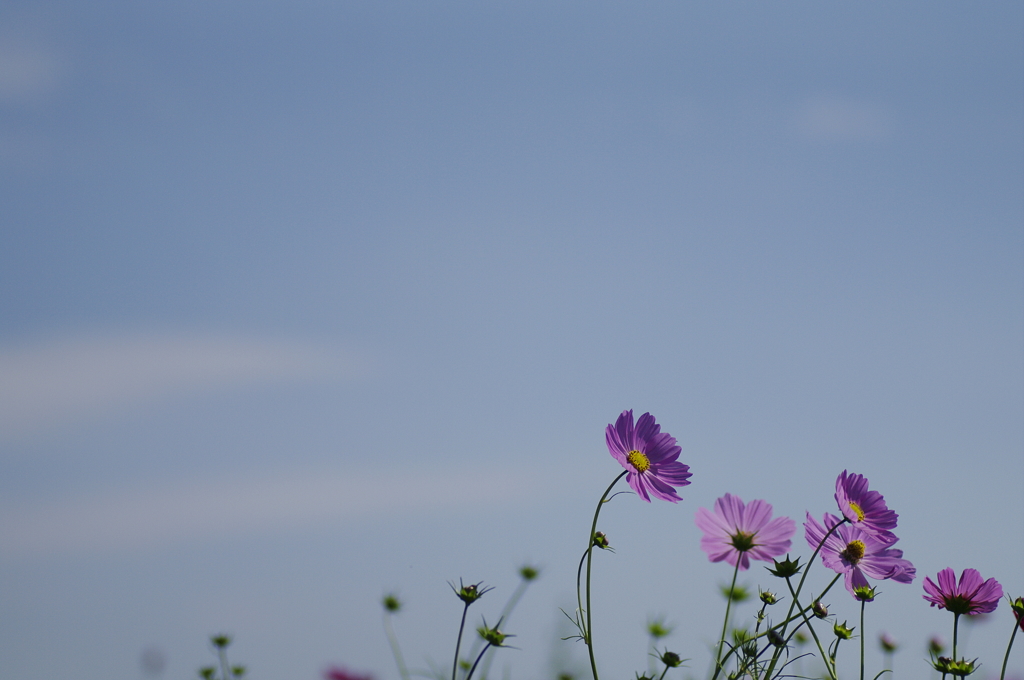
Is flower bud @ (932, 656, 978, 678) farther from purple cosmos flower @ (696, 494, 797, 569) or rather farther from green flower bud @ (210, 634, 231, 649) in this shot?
green flower bud @ (210, 634, 231, 649)

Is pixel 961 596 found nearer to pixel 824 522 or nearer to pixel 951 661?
pixel 951 661

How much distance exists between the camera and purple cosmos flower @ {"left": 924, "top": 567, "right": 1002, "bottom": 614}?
165cm

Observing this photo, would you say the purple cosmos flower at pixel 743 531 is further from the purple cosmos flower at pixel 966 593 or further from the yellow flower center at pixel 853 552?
the purple cosmos flower at pixel 966 593

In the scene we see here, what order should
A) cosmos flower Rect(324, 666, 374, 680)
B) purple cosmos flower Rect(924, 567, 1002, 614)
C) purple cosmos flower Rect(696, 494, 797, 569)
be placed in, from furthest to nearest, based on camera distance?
purple cosmos flower Rect(924, 567, 1002, 614) < purple cosmos flower Rect(696, 494, 797, 569) < cosmos flower Rect(324, 666, 374, 680)

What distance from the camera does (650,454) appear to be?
1.75 meters

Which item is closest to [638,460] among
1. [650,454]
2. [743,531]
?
[650,454]

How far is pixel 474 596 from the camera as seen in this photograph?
1.44 metres

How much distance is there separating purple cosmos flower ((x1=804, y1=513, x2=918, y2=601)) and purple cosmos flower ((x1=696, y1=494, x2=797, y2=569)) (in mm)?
205

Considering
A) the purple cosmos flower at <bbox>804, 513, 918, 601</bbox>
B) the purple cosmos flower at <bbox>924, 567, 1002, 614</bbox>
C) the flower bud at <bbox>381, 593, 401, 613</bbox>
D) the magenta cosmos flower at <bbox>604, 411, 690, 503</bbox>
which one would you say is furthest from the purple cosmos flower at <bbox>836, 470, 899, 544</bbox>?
the flower bud at <bbox>381, 593, 401, 613</bbox>

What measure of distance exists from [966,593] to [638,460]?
2.19ft

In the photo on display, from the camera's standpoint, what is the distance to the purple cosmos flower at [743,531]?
1495 millimetres

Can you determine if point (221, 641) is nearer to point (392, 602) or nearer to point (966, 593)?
point (392, 602)

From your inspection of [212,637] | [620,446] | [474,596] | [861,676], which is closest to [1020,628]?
[861,676]

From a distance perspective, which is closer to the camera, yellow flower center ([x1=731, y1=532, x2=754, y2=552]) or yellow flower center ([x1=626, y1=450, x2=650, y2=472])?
yellow flower center ([x1=731, y1=532, x2=754, y2=552])
